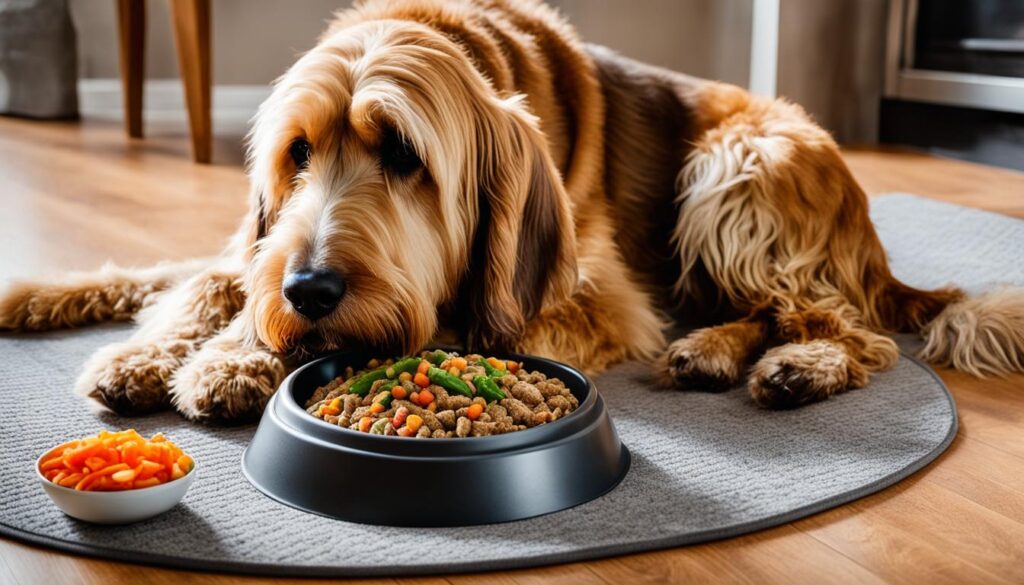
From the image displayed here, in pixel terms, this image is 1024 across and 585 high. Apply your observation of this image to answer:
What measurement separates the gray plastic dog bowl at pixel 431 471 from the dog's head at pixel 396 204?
0.29 meters

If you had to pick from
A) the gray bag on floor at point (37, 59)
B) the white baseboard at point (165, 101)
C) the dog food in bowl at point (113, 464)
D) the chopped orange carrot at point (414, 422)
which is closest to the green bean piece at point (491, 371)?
the chopped orange carrot at point (414, 422)

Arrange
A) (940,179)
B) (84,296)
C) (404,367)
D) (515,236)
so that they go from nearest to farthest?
(404,367)
(515,236)
(84,296)
(940,179)

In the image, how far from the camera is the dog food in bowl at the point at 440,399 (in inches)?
75.5

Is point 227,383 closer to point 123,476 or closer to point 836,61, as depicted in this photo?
point 123,476

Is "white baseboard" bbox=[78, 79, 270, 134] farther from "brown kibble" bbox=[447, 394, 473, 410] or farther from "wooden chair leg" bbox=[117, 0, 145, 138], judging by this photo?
"brown kibble" bbox=[447, 394, 473, 410]

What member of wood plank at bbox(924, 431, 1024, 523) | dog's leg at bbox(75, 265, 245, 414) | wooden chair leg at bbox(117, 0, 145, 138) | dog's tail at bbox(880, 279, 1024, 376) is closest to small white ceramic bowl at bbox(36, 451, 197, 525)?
dog's leg at bbox(75, 265, 245, 414)

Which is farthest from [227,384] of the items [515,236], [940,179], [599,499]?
[940,179]

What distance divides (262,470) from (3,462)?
Result: 51 centimetres

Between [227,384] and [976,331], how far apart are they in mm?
1785

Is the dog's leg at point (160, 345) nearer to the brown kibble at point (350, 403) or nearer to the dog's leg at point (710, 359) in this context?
the brown kibble at point (350, 403)

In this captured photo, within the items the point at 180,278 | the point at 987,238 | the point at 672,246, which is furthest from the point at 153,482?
the point at 987,238

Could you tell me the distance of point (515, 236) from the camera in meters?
2.47

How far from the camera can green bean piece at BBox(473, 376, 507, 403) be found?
6.61 ft

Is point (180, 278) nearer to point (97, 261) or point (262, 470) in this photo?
point (97, 261)
